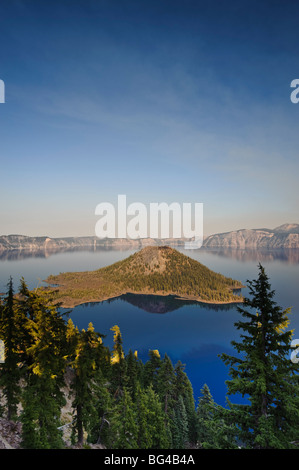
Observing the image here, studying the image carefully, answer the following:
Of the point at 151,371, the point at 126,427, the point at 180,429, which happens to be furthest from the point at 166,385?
the point at 126,427

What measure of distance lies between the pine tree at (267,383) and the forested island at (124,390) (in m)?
0.05

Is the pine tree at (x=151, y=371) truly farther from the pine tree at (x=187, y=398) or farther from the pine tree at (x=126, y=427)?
the pine tree at (x=126, y=427)

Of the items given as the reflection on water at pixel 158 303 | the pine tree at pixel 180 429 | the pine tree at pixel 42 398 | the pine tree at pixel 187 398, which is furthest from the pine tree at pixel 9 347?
the reflection on water at pixel 158 303

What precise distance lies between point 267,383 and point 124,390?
20.5 m

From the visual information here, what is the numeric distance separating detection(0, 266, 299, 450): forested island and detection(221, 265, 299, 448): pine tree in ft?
0.16

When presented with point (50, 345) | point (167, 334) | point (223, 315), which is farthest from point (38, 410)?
point (223, 315)

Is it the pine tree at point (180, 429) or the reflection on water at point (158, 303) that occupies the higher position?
the pine tree at point (180, 429)

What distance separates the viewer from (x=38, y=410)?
1902 cm

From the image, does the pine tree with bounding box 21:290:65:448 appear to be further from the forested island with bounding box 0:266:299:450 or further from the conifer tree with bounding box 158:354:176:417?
the conifer tree with bounding box 158:354:176:417

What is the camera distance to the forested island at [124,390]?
12766mm

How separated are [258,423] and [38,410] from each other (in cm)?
1681

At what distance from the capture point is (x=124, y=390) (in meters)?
27.7

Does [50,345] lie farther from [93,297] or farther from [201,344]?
[93,297]

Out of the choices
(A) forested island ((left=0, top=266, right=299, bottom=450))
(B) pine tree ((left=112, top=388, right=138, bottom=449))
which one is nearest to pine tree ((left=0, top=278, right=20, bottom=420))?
(A) forested island ((left=0, top=266, right=299, bottom=450))
